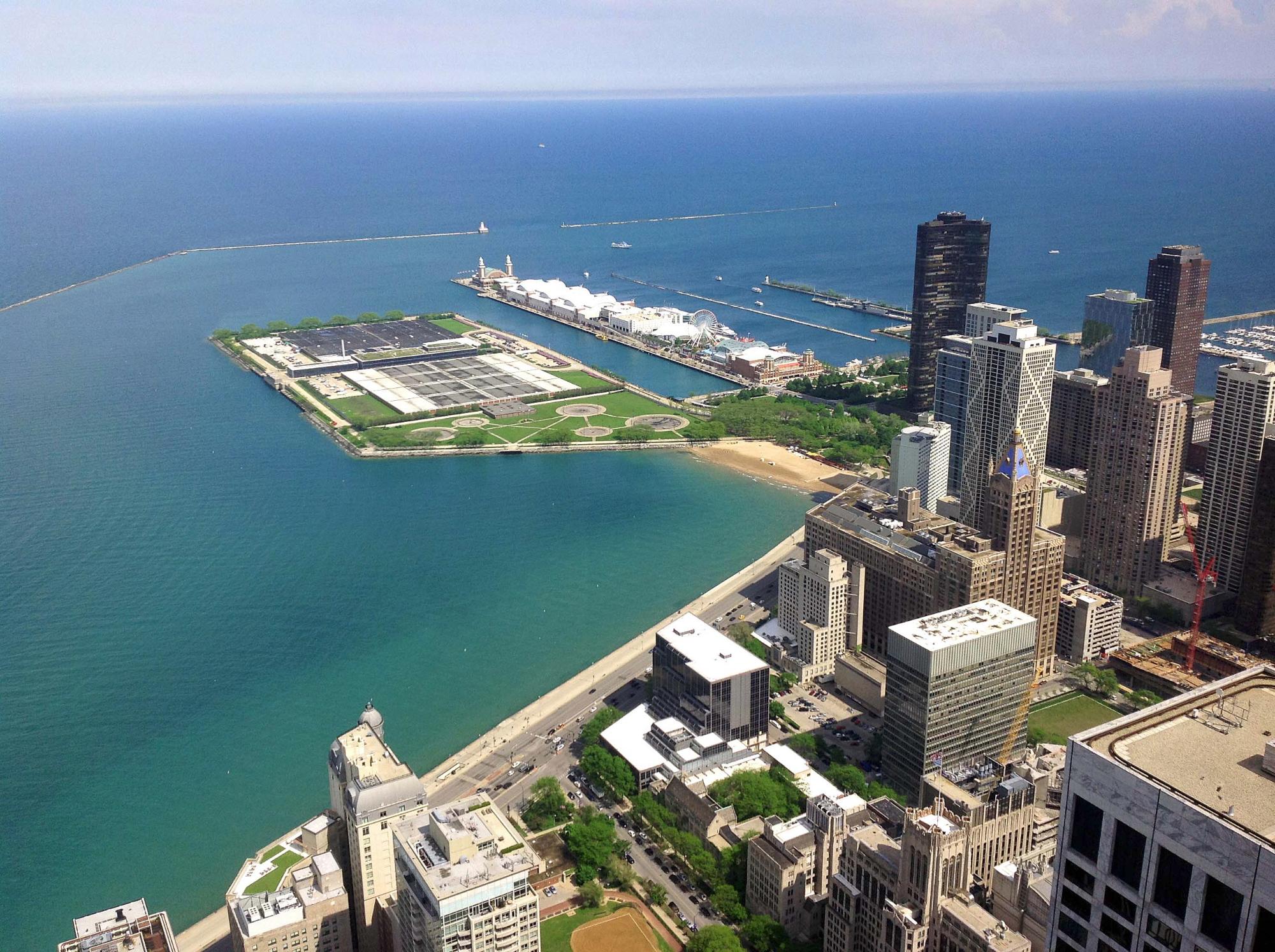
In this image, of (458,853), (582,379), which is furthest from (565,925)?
(582,379)

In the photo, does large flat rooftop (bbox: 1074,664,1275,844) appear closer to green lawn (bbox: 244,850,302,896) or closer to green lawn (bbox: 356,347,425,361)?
green lawn (bbox: 244,850,302,896)

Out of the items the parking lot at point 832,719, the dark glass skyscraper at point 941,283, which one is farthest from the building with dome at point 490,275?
the parking lot at point 832,719

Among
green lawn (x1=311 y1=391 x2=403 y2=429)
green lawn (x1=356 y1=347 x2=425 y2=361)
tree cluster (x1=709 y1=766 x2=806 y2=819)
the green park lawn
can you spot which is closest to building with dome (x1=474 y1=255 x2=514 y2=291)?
green lawn (x1=356 y1=347 x2=425 y2=361)

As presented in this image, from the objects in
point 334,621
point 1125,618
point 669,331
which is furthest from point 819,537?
point 669,331

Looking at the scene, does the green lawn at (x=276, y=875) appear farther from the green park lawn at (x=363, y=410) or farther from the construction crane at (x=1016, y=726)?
the green park lawn at (x=363, y=410)

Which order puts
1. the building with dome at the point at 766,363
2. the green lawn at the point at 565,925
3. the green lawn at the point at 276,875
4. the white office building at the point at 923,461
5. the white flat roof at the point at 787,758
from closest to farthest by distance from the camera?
1. the green lawn at the point at 276,875
2. the green lawn at the point at 565,925
3. the white flat roof at the point at 787,758
4. the white office building at the point at 923,461
5. the building with dome at the point at 766,363

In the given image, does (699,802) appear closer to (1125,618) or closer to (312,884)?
(312,884)

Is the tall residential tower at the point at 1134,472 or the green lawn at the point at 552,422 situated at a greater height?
the tall residential tower at the point at 1134,472
